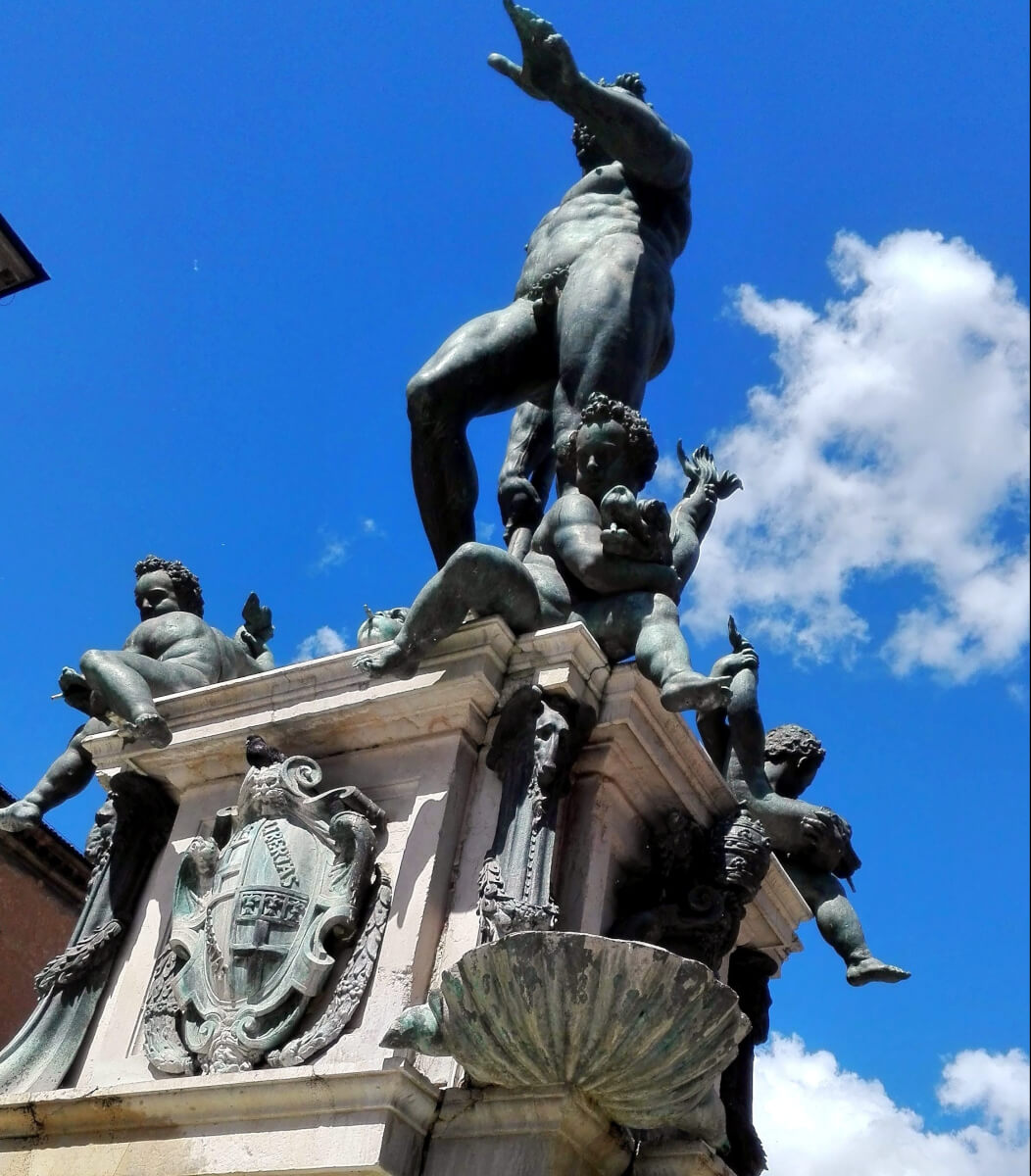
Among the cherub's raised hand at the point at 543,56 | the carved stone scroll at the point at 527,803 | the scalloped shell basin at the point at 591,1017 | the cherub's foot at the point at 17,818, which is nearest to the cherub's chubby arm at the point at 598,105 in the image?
the cherub's raised hand at the point at 543,56

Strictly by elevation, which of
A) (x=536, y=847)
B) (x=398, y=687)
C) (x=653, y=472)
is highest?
(x=653, y=472)

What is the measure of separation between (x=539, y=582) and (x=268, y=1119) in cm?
204

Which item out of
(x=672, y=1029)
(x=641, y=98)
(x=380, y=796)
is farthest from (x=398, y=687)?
(x=641, y=98)

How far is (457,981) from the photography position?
368 centimetres

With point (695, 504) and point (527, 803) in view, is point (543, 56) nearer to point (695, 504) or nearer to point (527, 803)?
point (695, 504)

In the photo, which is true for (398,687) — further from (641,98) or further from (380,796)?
(641,98)

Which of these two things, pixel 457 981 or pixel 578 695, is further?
pixel 578 695

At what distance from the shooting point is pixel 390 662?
463 cm

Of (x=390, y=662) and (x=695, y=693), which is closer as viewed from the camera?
(x=695, y=693)

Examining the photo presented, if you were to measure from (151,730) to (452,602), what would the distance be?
4.01 ft

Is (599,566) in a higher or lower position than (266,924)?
higher

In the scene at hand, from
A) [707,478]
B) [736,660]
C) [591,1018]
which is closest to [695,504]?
[707,478]

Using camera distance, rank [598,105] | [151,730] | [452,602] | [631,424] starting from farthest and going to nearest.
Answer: [598,105] → [631,424] → [151,730] → [452,602]

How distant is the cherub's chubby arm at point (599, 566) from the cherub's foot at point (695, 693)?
0.72 meters
